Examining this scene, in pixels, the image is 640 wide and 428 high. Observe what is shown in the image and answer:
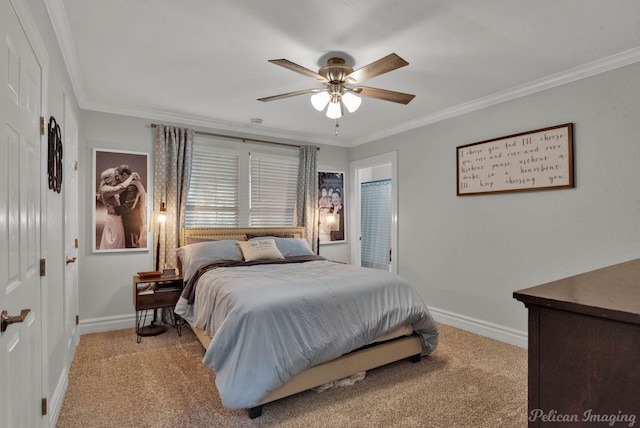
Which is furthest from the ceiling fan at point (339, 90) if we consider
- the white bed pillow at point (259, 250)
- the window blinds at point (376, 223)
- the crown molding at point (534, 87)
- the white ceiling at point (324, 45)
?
the window blinds at point (376, 223)

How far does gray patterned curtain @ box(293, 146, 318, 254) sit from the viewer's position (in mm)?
5105

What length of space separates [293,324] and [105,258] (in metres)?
2.66

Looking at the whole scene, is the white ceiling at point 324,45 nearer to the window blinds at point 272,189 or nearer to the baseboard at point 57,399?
the window blinds at point 272,189

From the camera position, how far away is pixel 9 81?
131 cm

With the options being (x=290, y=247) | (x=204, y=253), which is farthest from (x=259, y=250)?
(x=204, y=253)

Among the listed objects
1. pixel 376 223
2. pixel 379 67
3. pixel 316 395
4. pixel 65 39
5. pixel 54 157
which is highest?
pixel 65 39

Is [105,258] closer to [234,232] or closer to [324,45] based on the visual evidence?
[234,232]

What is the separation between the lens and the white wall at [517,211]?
2725mm

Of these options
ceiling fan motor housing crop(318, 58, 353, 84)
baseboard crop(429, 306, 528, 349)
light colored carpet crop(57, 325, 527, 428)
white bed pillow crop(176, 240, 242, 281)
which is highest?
ceiling fan motor housing crop(318, 58, 353, 84)

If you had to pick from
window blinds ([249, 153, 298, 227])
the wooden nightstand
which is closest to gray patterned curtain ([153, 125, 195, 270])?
the wooden nightstand

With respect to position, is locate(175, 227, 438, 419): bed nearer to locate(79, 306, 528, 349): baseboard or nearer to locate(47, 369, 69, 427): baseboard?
locate(47, 369, 69, 427): baseboard

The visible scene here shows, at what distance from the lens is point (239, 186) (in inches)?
184

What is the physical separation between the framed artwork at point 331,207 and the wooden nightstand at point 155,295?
230cm

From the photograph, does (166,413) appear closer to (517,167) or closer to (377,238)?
(517,167)
